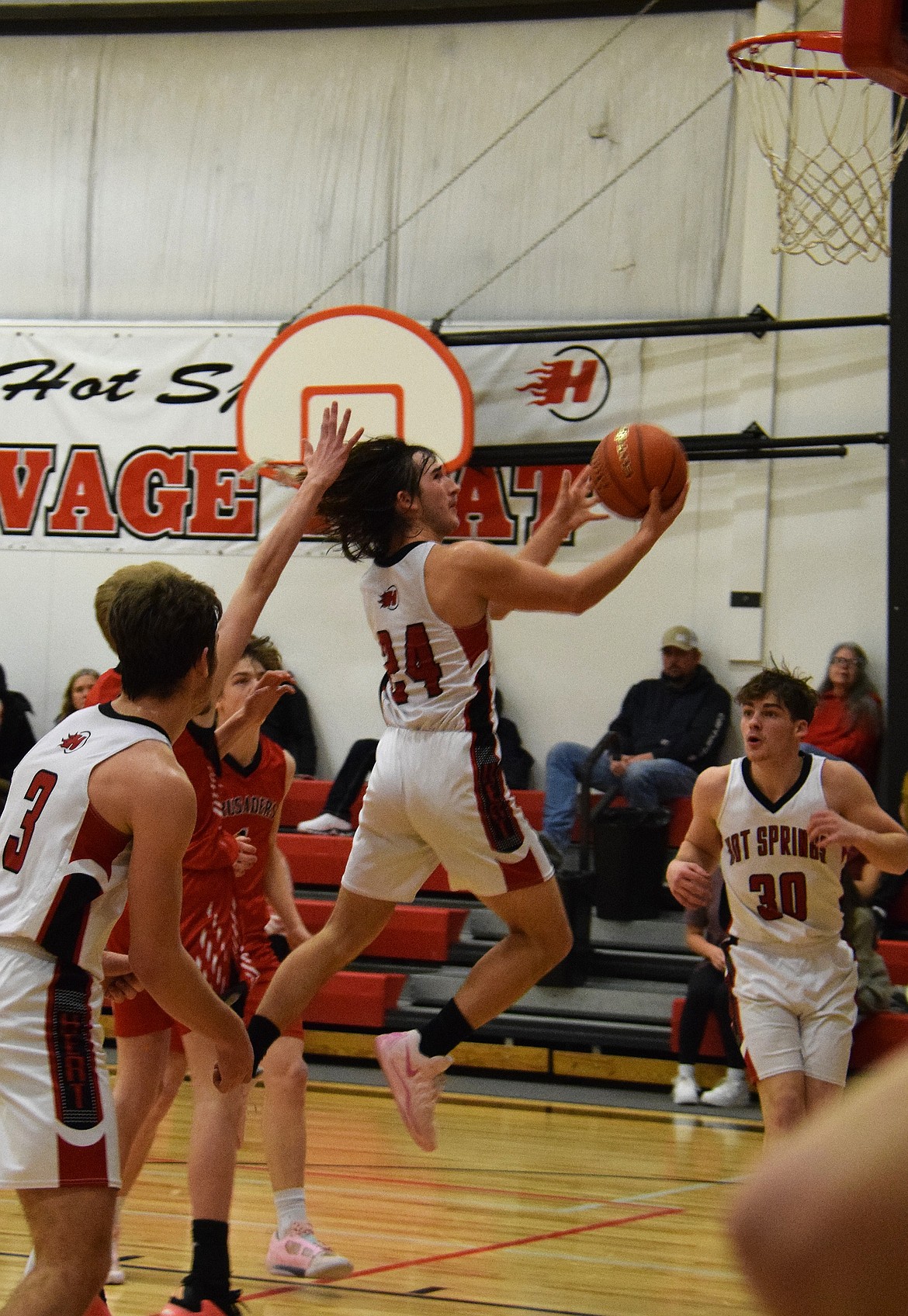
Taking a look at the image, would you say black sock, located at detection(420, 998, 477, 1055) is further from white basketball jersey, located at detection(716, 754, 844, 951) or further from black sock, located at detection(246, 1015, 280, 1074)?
white basketball jersey, located at detection(716, 754, 844, 951)

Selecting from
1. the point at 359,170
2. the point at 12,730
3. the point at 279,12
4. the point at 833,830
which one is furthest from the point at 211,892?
the point at 279,12

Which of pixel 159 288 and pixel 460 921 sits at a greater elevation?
pixel 159 288

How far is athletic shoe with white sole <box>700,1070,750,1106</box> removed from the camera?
7.51 metres

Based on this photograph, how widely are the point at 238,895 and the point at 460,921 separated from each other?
4.80 m

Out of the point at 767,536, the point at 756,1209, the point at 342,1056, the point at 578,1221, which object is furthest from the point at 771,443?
the point at 756,1209

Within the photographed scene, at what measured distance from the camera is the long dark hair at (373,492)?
4262 millimetres

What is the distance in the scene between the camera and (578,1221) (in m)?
5.25

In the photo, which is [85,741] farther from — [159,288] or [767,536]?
[159,288]

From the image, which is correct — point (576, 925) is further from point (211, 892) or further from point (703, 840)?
point (211, 892)

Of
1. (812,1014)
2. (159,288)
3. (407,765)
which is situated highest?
(159,288)

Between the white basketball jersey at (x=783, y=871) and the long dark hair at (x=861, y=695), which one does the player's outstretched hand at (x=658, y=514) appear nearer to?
the white basketball jersey at (x=783, y=871)

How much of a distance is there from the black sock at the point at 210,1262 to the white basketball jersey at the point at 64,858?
51.4 inches

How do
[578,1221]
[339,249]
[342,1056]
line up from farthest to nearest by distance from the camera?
[339,249]
[342,1056]
[578,1221]

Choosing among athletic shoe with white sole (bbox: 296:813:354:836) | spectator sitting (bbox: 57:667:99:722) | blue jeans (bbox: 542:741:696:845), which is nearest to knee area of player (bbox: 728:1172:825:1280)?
blue jeans (bbox: 542:741:696:845)
